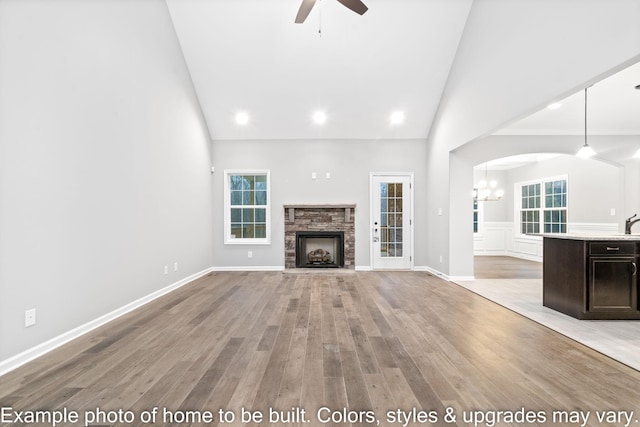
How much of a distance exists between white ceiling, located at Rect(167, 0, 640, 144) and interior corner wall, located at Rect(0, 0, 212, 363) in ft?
2.73

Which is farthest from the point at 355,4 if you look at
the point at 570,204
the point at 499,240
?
the point at 499,240

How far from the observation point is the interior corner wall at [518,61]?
2453 mm

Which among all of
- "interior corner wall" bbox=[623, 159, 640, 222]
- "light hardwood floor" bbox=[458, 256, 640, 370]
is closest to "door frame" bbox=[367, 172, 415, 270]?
"light hardwood floor" bbox=[458, 256, 640, 370]

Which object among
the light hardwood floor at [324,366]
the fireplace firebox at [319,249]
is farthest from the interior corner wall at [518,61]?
the light hardwood floor at [324,366]

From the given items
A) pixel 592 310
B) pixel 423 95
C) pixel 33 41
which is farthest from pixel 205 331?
pixel 423 95

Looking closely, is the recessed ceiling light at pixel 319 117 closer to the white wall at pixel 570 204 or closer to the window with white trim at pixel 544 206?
the white wall at pixel 570 204

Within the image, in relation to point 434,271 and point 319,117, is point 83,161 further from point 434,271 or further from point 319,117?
point 434,271

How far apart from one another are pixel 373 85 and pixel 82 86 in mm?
4386

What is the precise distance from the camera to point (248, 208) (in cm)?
679

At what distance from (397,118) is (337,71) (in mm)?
1573

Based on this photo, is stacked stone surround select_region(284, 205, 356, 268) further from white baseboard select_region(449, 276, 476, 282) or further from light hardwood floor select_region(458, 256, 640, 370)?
light hardwood floor select_region(458, 256, 640, 370)

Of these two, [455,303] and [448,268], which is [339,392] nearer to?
[455,303]

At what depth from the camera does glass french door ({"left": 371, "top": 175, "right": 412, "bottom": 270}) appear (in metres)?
6.69

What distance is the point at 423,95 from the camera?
234 inches
